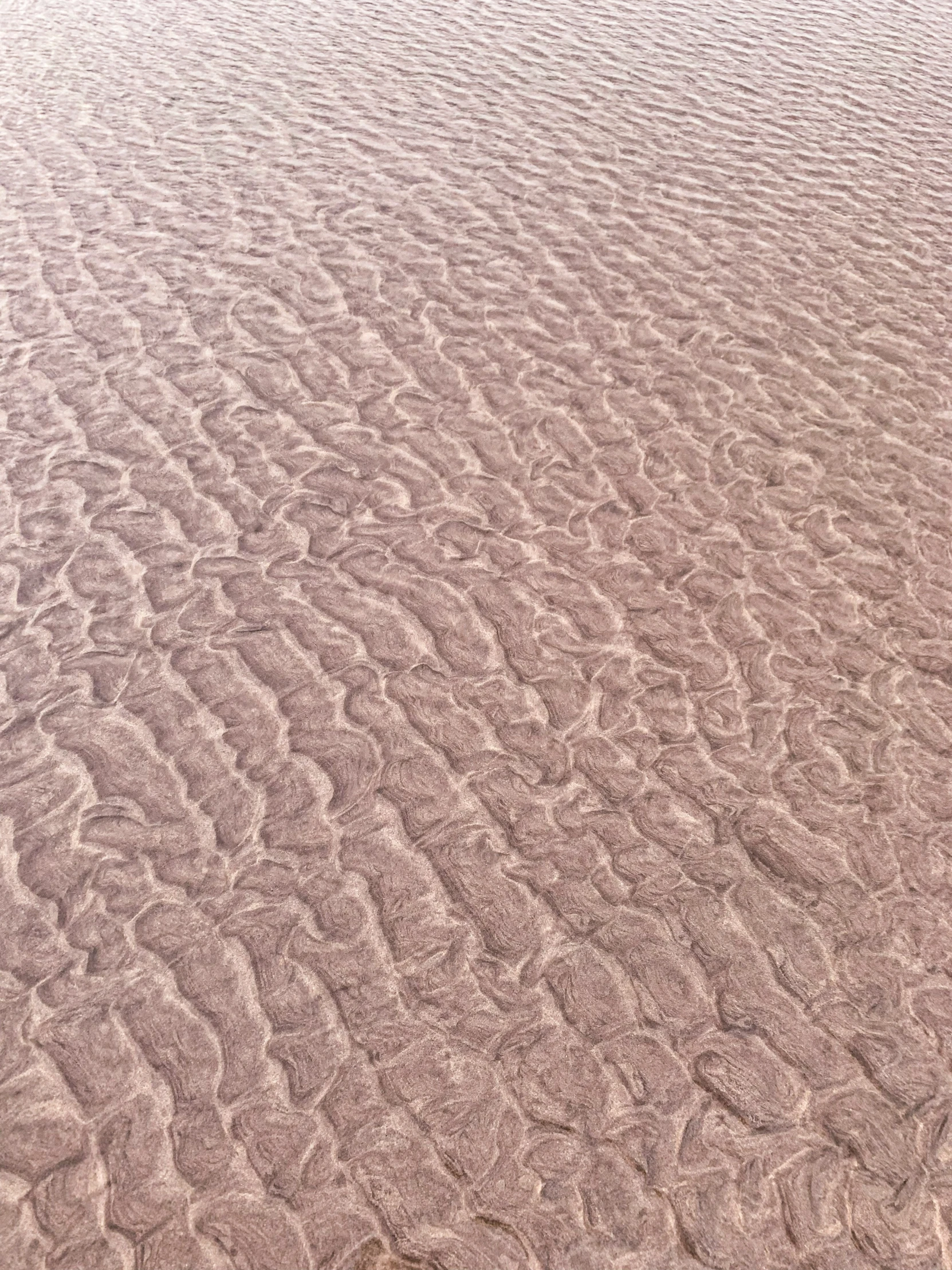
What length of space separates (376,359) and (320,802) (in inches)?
111

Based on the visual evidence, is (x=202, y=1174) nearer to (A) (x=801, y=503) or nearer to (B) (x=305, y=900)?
(B) (x=305, y=900)

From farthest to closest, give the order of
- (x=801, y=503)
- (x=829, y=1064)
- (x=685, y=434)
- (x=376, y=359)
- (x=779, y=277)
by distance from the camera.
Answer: (x=779, y=277) < (x=376, y=359) < (x=685, y=434) < (x=801, y=503) < (x=829, y=1064)

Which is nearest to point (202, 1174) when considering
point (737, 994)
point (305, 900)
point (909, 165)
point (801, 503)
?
point (305, 900)

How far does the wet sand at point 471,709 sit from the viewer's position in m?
2.91

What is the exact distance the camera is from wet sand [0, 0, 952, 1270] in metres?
2.91

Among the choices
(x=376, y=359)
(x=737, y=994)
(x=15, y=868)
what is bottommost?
(x=15, y=868)

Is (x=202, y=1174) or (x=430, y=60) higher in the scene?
(x=430, y=60)

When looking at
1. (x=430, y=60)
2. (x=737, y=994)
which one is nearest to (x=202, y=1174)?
(x=737, y=994)

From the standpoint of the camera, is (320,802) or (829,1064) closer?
(829,1064)

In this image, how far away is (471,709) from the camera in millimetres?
4121

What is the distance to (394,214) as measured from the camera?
7.09m

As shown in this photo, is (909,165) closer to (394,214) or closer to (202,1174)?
(394,214)

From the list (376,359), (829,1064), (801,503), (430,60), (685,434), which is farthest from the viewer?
(430,60)

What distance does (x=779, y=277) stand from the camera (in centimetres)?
669
